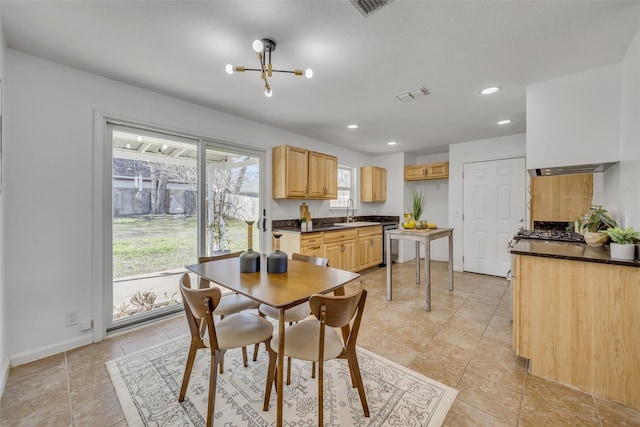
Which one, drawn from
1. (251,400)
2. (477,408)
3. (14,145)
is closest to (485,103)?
(477,408)

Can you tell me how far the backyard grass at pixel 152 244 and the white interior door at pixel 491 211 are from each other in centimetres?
469

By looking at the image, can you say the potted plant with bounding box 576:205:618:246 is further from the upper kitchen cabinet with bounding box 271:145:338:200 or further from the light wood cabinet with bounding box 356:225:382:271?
the upper kitchen cabinet with bounding box 271:145:338:200

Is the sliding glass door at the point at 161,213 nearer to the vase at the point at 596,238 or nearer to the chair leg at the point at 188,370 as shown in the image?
the chair leg at the point at 188,370

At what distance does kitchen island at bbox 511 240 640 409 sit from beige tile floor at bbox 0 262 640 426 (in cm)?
12

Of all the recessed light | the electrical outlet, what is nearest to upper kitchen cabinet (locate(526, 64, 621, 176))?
the recessed light

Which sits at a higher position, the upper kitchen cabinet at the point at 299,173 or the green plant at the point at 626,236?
the upper kitchen cabinet at the point at 299,173

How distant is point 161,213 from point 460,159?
16.5 feet

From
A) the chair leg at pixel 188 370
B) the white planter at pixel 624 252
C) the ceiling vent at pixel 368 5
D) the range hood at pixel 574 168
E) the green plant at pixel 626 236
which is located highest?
the ceiling vent at pixel 368 5

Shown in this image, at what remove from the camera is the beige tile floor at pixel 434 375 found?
1494mm

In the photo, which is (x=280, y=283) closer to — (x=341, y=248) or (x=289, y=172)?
(x=289, y=172)

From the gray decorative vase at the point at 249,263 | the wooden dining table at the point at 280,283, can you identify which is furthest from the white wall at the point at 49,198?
the gray decorative vase at the point at 249,263

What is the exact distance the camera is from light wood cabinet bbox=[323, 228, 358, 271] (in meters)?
4.04

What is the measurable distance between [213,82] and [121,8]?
3.07ft

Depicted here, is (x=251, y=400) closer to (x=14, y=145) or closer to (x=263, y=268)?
(x=263, y=268)
